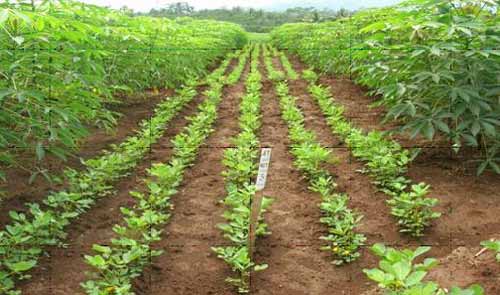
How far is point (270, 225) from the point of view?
113 inches

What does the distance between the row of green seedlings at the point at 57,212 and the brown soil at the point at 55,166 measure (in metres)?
0.09

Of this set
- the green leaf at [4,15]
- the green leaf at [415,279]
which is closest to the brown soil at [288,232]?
the green leaf at [415,279]

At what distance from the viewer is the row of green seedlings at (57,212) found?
7.36 feet

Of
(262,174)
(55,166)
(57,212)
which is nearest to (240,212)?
(262,174)

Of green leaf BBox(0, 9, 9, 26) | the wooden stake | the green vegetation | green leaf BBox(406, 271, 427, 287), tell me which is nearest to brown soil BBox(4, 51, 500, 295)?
the wooden stake

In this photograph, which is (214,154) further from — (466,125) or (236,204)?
(466,125)

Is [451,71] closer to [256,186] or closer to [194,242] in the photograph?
[256,186]

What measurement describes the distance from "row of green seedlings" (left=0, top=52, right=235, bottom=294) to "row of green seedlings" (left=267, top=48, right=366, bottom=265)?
1.08 m

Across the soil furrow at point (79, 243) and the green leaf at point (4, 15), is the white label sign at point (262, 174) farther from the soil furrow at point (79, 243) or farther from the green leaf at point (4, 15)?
the green leaf at point (4, 15)

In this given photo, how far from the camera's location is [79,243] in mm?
2604

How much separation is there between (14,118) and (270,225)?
1.42m

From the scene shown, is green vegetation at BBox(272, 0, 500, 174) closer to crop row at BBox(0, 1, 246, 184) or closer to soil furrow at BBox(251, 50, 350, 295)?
soil furrow at BBox(251, 50, 350, 295)

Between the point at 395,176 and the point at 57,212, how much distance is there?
6.02 ft

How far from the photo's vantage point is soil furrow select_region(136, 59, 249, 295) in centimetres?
229
